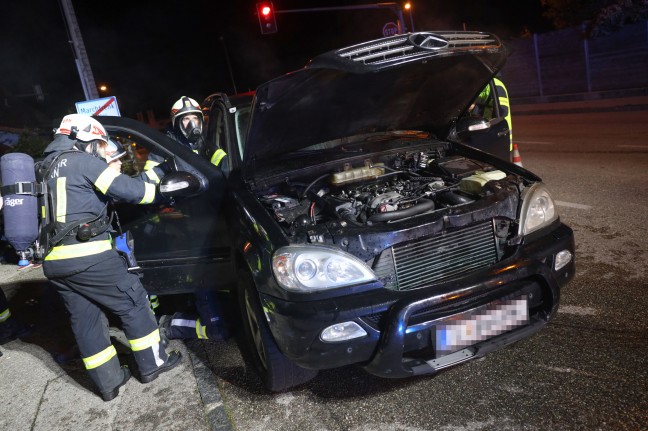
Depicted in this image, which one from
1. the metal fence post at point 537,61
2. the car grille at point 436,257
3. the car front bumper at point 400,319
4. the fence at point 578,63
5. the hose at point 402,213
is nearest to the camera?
the car front bumper at point 400,319

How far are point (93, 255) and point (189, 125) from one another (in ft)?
5.55

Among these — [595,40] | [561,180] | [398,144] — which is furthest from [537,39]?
[398,144]

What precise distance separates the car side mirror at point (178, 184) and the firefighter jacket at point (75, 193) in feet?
0.63

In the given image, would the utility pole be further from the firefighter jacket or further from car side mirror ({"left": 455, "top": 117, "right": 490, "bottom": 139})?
car side mirror ({"left": 455, "top": 117, "right": 490, "bottom": 139})

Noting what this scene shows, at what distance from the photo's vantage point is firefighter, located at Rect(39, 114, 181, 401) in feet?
10.7

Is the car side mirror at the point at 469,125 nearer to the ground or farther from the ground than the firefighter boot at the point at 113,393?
farther from the ground

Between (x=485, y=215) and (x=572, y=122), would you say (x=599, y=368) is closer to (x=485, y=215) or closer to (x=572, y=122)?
(x=485, y=215)

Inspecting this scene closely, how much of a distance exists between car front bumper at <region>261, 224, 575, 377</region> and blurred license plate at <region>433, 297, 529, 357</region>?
0.08 ft

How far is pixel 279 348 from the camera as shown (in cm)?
274

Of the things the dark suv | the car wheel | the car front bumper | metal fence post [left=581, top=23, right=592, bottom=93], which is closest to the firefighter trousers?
the dark suv

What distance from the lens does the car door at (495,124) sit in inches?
214

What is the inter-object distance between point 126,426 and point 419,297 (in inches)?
77.1

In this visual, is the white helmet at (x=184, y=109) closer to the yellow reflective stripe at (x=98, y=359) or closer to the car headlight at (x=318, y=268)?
the yellow reflective stripe at (x=98, y=359)

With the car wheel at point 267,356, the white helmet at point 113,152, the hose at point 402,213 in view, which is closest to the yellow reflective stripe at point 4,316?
the white helmet at point 113,152
